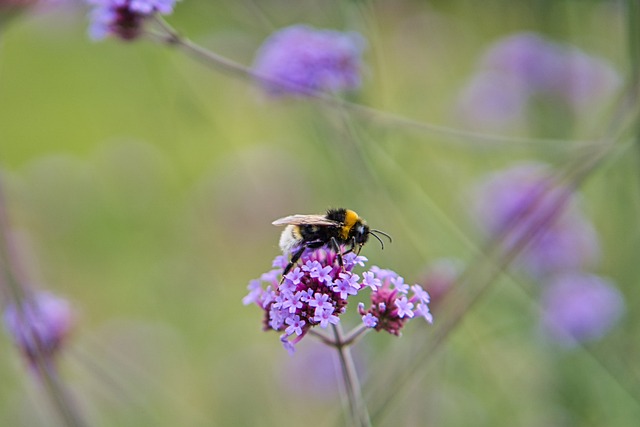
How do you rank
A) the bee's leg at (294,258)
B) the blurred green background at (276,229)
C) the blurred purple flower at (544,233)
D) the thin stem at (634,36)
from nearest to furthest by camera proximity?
the bee's leg at (294,258) → the thin stem at (634,36) → the blurred green background at (276,229) → the blurred purple flower at (544,233)

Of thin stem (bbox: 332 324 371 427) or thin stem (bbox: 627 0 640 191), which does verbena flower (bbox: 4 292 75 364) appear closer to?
thin stem (bbox: 332 324 371 427)

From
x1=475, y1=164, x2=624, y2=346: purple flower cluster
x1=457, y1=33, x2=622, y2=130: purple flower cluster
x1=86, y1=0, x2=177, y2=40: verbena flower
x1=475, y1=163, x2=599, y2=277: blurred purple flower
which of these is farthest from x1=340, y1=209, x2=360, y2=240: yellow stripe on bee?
x1=457, y1=33, x2=622, y2=130: purple flower cluster

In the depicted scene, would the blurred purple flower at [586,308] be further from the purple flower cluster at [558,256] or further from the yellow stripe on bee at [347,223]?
the yellow stripe on bee at [347,223]

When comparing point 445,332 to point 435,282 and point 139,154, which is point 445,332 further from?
point 139,154

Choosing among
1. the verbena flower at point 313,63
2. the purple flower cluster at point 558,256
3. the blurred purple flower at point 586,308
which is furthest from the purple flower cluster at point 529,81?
the verbena flower at point 313,63

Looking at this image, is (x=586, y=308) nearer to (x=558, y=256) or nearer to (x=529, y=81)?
(x=558, y=256)

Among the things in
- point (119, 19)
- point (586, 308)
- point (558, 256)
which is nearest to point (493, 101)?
point (558, 256)

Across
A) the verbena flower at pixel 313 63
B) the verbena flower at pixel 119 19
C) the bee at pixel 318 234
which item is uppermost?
the verbena flower at pixel 313 63

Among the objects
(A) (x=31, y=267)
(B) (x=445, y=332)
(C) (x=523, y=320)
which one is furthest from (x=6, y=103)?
(B) (x=445, y=332)
